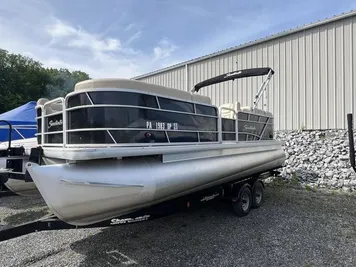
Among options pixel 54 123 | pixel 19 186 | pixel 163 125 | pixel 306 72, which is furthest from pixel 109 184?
pixel 306 72

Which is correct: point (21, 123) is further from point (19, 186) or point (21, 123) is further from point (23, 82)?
point (23, 82)

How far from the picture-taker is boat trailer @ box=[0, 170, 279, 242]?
2.76 meters

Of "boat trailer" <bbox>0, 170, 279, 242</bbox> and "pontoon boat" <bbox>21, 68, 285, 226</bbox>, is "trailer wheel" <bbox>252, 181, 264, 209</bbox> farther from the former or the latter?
"pontoon boat" <bbox>21, 68, 285, 226</bbox>

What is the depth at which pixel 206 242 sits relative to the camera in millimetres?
3633

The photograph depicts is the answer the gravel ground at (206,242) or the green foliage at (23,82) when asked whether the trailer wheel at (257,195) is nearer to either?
the gravel ground at (206,242)

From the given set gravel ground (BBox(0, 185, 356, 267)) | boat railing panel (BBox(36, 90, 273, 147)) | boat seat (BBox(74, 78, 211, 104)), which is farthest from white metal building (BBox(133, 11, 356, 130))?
boat seat (BBox(74, 78, 211, 104))

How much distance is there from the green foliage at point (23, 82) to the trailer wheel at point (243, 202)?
Answer: 882 inches

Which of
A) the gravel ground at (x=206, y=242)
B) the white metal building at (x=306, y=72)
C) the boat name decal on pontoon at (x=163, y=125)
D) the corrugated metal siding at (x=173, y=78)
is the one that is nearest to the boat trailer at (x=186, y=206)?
the gravel ground at (x=206, y=242)

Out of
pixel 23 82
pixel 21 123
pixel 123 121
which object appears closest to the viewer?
pixel 123 121

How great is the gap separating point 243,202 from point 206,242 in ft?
4.71

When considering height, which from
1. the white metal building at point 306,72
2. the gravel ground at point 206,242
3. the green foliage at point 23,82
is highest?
the green foliage at point 23,82

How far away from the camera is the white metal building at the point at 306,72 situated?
7.77 metres

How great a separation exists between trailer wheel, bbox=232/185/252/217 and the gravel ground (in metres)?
0.13

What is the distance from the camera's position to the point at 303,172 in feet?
26.3
